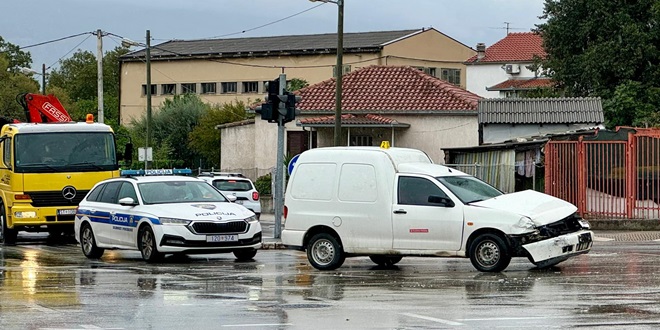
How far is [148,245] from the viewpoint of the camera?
2136 cm

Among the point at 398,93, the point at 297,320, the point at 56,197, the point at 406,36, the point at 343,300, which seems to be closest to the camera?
the point at 297,320

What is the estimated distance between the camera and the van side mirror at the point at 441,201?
715 inches

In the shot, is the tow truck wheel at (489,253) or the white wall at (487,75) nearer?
the tow truck wheel at (489,253)

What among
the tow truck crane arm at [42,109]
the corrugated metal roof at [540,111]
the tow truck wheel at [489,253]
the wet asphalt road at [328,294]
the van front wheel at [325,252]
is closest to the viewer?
the wet asphalt road at [328,294]

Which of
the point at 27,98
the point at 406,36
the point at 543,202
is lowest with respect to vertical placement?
the point at 543,202

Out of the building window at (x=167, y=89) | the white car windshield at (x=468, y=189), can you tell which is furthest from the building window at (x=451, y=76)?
the white car windshield at (x=468, y=189)

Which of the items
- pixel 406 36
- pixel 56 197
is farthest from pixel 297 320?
pixel 406 36

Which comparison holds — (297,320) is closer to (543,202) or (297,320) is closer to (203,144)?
(543,202)

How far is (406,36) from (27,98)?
2164 inches

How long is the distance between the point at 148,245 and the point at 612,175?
44.1 ft

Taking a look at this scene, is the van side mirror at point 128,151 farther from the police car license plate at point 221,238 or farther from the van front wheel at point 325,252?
the van front wheel at point 325,252

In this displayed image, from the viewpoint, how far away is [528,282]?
16.1m

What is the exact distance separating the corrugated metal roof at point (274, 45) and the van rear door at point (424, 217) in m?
62.9

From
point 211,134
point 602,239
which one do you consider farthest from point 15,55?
point 602,239
